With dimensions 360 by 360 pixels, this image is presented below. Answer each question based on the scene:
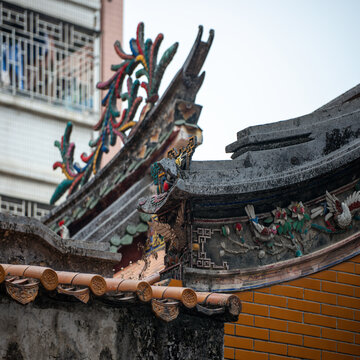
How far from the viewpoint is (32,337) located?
277 inches

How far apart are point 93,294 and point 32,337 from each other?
51 centimetres

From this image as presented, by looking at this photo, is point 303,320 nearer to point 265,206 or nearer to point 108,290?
point 265,206

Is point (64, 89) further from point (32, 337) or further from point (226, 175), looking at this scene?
point (32, 337)

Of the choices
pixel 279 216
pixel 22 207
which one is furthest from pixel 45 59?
pixel 279 216

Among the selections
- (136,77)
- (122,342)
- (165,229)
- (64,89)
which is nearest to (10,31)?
(64,89)

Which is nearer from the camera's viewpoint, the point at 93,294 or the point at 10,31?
the point at 93,294

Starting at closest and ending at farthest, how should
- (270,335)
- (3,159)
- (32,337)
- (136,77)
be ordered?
(32,337)
(270,335)
(136,77)
(3,159)

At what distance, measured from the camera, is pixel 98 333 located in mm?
7316

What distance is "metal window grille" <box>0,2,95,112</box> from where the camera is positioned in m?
23.2

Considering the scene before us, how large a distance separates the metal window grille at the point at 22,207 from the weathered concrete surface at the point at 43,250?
13222mm

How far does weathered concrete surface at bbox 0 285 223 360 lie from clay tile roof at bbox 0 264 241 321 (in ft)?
0.39

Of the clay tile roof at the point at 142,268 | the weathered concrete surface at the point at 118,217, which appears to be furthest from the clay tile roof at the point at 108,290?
the weathered concrete surface at the point at 118,217

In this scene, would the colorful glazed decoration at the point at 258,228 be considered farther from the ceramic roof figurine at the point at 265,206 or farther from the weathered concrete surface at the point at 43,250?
the weathered concrete surface at the point at 43,250

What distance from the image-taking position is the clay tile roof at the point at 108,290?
6.93 m
